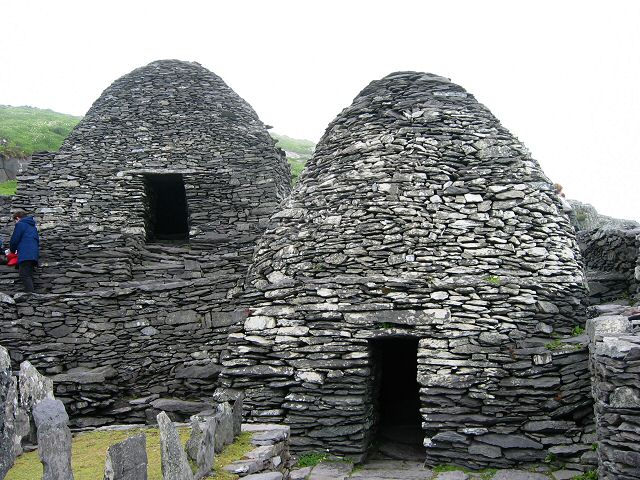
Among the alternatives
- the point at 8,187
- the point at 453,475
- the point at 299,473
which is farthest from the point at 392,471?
the point at 8,187

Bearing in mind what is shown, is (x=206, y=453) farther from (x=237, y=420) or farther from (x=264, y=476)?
(x=237, y=420)

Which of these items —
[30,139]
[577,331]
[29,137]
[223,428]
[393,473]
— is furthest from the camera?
[29,137]

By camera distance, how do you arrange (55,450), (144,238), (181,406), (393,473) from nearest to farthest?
(55,450)
(393,473)
(181,406)
(144,238)

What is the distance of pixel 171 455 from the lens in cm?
409

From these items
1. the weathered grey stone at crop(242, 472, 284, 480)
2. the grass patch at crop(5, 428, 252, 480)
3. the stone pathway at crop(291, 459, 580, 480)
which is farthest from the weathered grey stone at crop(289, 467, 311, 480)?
the weathered grey stone at crop(242, 472, 284, 480)

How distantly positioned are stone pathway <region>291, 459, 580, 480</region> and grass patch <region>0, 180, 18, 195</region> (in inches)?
700

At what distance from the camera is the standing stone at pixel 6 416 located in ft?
14.9

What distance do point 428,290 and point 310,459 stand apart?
2866 mm

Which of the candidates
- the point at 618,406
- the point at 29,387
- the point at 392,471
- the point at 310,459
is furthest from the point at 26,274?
the point at 618,406

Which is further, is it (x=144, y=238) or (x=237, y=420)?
(x=144, y=238)

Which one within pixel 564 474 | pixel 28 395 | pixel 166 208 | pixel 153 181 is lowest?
pixel 564 474

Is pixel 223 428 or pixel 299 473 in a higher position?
pixel 223 428

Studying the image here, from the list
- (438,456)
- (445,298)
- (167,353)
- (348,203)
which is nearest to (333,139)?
(348,203)

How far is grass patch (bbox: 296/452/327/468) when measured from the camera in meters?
7.65
